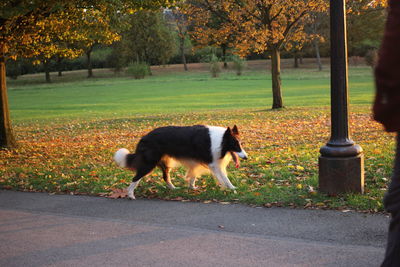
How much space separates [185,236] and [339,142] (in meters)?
2.62

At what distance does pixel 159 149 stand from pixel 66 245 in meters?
2.52

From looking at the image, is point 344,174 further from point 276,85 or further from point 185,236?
point 276,85

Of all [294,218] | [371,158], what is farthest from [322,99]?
[294,218]

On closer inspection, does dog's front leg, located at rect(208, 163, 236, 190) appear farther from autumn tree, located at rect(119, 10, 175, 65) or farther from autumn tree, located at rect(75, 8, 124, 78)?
autumn tree, located at rect(119, 10, 175, 65)

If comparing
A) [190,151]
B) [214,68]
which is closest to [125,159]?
[190,151]

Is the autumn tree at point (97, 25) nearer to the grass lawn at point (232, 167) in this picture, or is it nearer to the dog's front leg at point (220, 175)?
the grass lawn at point (232, 167)

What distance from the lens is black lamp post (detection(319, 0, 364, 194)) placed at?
670 centimetres

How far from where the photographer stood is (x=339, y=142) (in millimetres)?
6770

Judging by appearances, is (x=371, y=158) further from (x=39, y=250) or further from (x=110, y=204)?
(x=39, y=250)

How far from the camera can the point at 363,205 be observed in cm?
626

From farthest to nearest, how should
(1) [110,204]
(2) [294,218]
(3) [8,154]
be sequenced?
(3) [8,154], (1) [110,204], (2) [294,218]

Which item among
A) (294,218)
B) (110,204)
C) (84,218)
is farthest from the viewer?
(110,204)

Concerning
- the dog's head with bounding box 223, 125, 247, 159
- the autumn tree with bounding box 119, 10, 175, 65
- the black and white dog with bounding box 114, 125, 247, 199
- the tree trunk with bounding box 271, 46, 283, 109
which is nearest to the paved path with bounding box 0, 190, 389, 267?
the black and white dog with bounding box 114, 125, 247, 199

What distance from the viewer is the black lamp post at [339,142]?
6.70m
